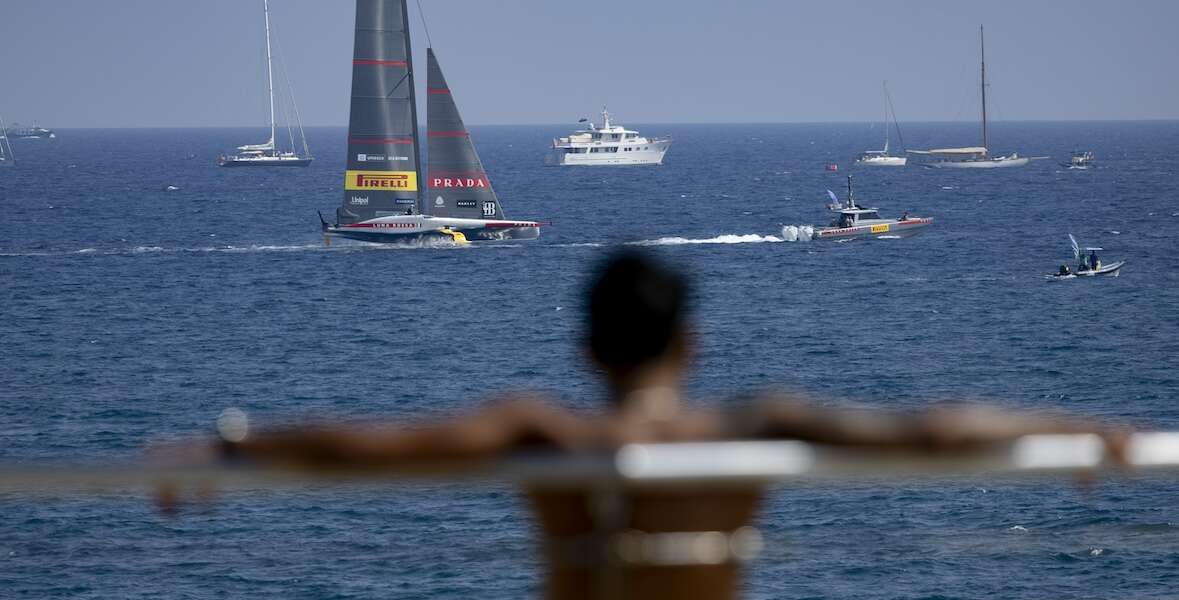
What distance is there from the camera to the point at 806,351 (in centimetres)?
5769

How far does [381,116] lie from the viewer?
278 ft

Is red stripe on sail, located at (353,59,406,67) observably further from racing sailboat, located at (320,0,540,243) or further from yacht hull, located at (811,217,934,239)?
yacht hull, located at (811,217,934,239)

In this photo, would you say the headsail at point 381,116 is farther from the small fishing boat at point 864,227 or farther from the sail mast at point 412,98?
the small fishing boat at point 864,227

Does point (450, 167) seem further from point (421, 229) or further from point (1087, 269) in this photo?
point (1087, 269)

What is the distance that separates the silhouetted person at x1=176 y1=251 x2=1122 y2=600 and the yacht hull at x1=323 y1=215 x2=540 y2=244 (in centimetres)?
8509

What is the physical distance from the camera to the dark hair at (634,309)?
9.86 feet

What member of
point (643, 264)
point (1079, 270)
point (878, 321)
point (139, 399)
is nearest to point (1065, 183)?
point (1079, 270)

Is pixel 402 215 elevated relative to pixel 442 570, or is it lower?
elevated

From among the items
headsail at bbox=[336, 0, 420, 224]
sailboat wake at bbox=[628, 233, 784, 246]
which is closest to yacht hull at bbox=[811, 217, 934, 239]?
sailboat wake at bbox=[628, 233, 784, 246]

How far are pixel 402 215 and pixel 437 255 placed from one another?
330cm

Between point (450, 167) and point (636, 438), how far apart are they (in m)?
83.7

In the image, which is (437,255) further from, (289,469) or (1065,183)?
(1065,183)

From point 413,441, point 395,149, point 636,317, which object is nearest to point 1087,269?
point 395,149

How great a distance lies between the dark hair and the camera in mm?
3006
